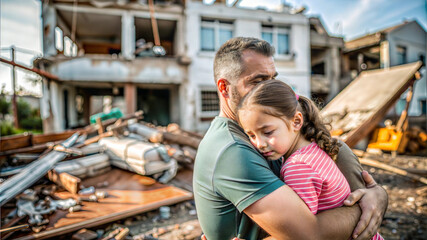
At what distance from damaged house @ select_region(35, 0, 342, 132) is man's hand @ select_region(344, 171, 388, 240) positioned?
10.7 meters

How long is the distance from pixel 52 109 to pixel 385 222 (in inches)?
475

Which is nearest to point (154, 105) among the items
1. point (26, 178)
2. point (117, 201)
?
point (117, 201)

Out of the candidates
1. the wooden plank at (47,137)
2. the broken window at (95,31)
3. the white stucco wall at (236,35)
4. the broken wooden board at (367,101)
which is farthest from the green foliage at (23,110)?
the broken wooden board at (367,101)

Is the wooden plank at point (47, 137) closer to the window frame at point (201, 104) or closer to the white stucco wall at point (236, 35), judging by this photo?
the white stucco wall at point (236, 35)

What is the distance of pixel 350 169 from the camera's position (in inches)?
60.7

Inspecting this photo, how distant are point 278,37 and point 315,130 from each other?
13.7 m

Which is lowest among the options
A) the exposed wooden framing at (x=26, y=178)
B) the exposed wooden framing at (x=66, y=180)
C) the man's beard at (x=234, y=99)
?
the exposed wooden framing at (x=66, y=180)

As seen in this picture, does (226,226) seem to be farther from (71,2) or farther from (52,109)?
(71,2)

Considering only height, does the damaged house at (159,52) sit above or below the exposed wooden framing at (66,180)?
above

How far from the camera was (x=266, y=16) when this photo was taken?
526 inches

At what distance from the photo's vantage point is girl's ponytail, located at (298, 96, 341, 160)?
4.73 feet

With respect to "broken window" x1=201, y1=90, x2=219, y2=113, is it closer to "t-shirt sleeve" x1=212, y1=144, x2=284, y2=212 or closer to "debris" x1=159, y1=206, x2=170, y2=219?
"debris" x1=159, y1=206, x2=170, y2=219

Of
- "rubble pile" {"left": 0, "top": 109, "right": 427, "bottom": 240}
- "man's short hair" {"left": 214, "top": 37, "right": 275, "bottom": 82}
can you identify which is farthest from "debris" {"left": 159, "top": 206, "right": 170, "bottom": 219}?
"man's short hair" {"left": 214, "top": 37, "right": 275, "bottom": 82}

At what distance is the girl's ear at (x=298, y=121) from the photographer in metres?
1.44
